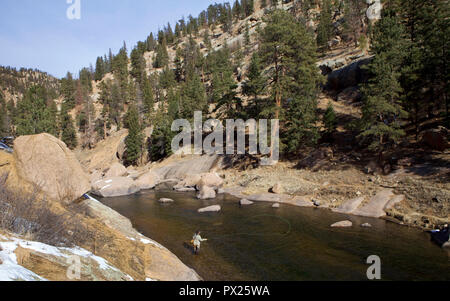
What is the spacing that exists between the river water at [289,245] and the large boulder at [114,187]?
9316 mm

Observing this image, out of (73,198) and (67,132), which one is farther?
(67,132)

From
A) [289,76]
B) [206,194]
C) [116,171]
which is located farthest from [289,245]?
[116,171]

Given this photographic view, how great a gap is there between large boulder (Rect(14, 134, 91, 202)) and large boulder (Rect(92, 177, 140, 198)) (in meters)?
20.3

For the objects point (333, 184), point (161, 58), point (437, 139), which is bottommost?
point (333, 184)

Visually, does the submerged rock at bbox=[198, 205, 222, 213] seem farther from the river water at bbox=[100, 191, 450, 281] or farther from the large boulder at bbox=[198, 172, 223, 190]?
the large boulder at bbox=[198, 172, 223, 190]

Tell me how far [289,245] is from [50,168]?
39.1ft

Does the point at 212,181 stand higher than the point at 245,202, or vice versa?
the point at 212,181

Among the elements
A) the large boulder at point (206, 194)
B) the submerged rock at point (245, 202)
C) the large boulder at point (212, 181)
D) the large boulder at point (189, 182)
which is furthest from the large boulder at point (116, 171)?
the submerged rock at point (245, 202)

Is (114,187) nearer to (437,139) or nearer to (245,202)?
(245,202)

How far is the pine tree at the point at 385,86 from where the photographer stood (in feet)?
77.1

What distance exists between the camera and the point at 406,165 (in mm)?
22875

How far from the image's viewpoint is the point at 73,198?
35.0 feet
